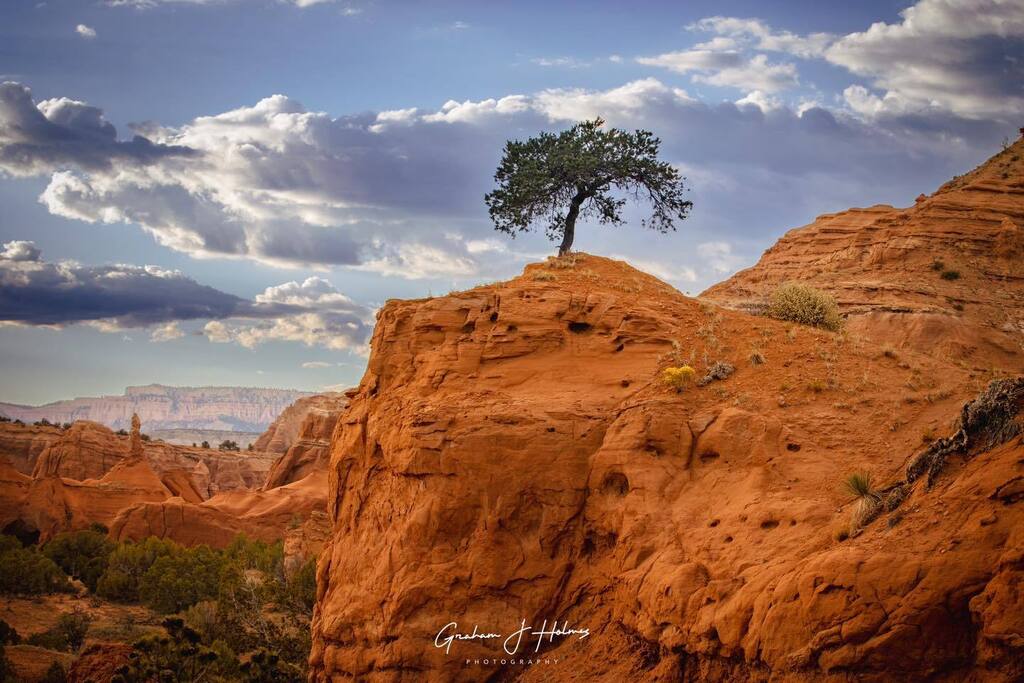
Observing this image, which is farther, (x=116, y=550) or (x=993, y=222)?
(x=116, y=550)

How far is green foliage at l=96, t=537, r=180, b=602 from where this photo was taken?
43906mm

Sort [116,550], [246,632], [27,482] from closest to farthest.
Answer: [246,632] < [116,550] < [27,482]

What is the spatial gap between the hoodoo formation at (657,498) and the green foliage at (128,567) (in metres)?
27.1

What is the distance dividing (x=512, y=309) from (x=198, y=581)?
28.8 meters

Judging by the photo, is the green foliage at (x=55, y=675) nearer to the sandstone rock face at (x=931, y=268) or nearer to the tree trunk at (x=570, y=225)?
the tree trunk at (x=570, y=225)

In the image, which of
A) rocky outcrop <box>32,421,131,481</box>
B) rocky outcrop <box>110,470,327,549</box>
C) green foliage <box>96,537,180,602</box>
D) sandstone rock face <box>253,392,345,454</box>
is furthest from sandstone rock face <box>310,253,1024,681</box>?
sandstone rock face <box>253,392,345,454</box>

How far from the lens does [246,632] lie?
30.7 m

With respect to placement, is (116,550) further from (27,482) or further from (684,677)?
(684,677)

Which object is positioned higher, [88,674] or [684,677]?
[684,677]

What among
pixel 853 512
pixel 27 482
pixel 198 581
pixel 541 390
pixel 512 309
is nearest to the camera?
pixel 853 512

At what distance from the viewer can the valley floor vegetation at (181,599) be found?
21547 millimetres

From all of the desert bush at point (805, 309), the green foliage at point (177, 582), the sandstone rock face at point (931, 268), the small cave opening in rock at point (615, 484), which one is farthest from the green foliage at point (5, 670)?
the sandstone rock face at point (931, 268)

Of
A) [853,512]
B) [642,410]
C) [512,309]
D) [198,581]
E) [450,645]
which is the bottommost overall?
[198,581]

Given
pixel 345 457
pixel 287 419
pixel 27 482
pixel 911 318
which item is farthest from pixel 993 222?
pixel 287 419
